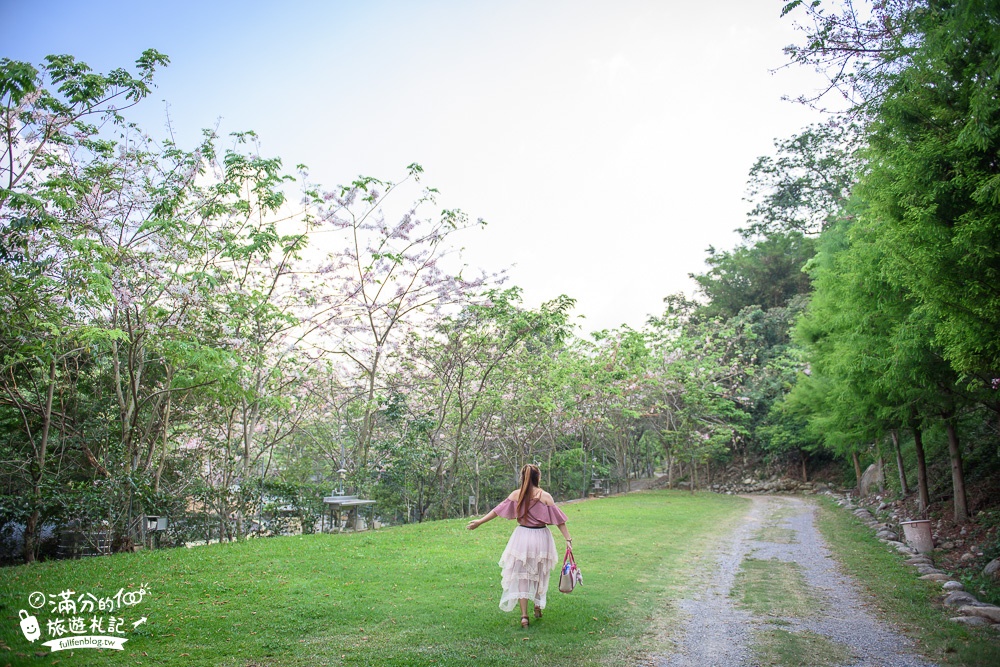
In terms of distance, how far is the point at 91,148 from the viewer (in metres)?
8.29

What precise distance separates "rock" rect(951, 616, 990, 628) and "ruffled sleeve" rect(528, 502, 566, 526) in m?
3.56

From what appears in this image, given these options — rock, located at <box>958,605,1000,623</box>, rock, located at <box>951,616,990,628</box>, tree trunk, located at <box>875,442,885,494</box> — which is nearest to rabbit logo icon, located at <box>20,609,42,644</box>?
rock, located at <box>951,616,990,628</box>

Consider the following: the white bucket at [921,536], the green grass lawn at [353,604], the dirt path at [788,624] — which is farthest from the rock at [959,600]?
the white bucket at [921,536]

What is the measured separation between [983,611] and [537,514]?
161 inches

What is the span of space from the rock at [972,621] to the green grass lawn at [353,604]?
8.10 feet

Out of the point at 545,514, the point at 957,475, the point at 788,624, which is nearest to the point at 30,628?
the point at 545,514

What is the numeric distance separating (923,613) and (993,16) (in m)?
5.08

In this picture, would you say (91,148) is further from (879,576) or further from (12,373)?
(879,576)

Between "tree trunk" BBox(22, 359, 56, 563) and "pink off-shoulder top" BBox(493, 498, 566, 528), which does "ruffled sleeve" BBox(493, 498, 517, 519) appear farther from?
"tree trunk" BBox(22, 359, 56, 563)

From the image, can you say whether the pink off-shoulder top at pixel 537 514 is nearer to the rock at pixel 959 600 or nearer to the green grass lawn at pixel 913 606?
the green grass lawn at pixel 913 606

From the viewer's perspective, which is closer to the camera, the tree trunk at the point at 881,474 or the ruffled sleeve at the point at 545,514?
the ruffled sleeve at the point at 545,514

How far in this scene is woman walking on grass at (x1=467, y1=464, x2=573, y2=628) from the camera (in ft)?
17.1

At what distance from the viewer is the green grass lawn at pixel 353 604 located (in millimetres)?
4398

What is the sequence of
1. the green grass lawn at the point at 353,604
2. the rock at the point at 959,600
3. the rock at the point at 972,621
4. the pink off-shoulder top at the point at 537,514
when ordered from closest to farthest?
the green grass lawn at the point at 353,604 → the rock at the point at 972,621 → the pink off-shoulder top at the point at 537,514 → the rock at the point at 959,600
